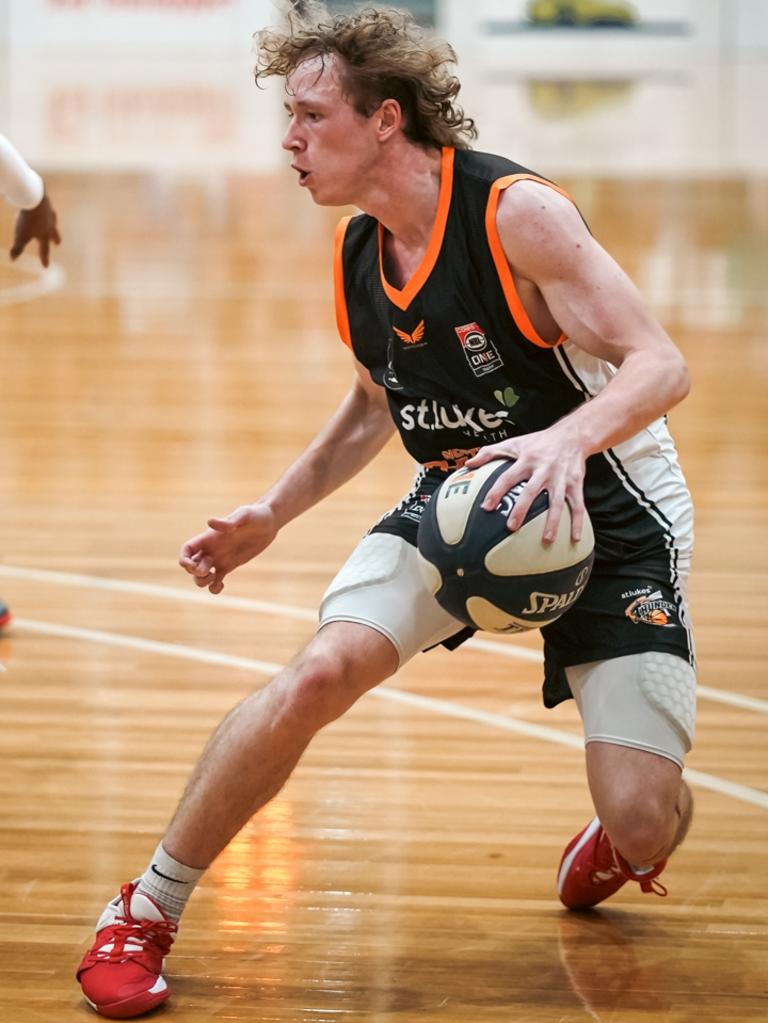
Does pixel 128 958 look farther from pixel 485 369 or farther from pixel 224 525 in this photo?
pixel 485 369

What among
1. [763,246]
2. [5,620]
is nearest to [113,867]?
[5,620]

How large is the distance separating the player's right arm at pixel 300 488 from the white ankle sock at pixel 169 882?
0.55 meters

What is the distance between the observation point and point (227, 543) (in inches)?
122

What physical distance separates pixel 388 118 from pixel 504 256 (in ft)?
1.07

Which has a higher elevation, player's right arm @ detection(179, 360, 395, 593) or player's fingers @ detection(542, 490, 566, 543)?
player's fingers @ detection(542, 490, 566, 543)

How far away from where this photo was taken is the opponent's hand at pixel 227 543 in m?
3.07

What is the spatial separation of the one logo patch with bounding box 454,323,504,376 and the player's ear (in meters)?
0.35

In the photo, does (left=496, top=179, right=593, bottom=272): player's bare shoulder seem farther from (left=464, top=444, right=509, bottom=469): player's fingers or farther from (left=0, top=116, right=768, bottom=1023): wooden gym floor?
(left=0, top=116, right=768, bottom=1023): wooden gym floor

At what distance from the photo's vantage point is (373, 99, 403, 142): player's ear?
2883 mm

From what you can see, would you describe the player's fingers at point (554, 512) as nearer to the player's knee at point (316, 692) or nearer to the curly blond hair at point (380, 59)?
the player's knee at point (316, 692)

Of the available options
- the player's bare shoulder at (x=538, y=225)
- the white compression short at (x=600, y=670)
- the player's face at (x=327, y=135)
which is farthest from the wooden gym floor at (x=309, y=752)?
the player's face at (x=327, y=135)

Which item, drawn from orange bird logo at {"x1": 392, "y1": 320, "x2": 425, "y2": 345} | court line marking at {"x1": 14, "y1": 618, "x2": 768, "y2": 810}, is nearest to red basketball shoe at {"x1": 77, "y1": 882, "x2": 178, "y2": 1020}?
orange bird logo at {"x1": 392, "y1": 320, "x2": 425, "y2": 345}

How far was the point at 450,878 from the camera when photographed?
3328mm

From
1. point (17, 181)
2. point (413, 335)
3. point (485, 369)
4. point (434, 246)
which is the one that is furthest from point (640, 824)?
point (17, 181)
